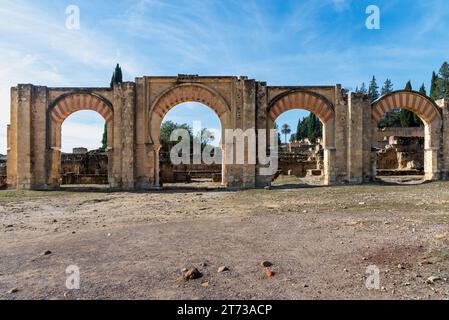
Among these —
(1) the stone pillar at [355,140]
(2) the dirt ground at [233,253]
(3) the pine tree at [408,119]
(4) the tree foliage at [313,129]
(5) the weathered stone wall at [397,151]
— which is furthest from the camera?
(4) the tree foliage at [313,129]

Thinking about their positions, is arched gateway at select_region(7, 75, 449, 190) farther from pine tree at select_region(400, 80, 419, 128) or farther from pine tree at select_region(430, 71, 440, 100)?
pine tree at select_region(430, 71, 440, 100)

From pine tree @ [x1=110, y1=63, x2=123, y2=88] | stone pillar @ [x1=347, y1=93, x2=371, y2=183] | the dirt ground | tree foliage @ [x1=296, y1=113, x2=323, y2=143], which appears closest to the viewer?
the dirt ground

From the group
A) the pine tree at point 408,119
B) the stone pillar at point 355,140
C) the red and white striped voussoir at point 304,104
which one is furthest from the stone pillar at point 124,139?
the pine tree at point 408,119

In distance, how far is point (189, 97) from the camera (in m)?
12.8

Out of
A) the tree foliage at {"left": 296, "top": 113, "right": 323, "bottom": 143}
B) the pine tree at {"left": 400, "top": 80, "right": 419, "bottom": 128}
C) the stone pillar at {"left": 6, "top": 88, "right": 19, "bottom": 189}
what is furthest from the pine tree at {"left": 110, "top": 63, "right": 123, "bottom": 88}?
the pine tree at {"left": 400, "top": 80, "right": 419, "bottom": 128}

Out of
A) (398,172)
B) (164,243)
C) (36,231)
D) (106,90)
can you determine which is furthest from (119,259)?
(398,172)

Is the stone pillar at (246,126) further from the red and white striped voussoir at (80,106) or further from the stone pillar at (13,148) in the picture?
the stone pillar at (13,148)

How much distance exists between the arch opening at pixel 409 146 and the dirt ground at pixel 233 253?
25.4ft

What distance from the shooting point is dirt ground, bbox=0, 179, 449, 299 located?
2.40m

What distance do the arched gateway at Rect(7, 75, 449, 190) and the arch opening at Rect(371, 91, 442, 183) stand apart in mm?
39

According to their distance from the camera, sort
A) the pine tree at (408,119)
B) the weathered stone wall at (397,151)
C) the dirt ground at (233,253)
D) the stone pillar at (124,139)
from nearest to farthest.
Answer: the dirt ground at (233,253)
the stone pillar at (124,139)
the weathered stone wall at (397,151)
the pine tree at (408,119)

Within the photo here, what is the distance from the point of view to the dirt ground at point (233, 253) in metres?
2.40

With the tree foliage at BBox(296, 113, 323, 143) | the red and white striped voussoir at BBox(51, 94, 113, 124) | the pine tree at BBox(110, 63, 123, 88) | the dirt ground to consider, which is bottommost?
the dirt ground
